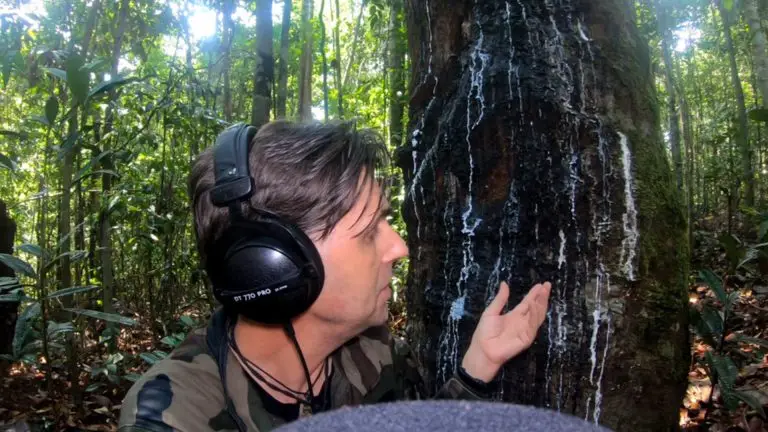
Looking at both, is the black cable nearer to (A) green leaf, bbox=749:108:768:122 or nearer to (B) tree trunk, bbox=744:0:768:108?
(A) green leaf, bbox=749:108:768:122

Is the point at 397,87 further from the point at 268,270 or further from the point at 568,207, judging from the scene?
the point at 268,270

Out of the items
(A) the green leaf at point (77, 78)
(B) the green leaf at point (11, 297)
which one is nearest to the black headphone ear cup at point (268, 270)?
(B) the green leaf at point (11, 297)

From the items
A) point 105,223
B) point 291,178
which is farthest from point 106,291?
point 291,178

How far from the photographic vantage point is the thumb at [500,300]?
1.32m

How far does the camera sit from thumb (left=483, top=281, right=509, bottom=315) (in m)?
1.32

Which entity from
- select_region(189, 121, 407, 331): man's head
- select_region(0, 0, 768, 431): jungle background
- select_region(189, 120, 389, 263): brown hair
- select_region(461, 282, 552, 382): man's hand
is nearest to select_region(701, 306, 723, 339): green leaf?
select_region(0, 0, 768, 431): jungle background

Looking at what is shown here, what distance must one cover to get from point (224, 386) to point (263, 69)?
365 cm

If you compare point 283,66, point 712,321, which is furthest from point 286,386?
point 283,66

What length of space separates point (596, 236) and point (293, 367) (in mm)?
795

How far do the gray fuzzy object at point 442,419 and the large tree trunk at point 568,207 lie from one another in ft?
3.05

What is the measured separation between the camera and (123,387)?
3723 millimetres

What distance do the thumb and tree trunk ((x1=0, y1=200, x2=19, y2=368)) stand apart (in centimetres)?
370

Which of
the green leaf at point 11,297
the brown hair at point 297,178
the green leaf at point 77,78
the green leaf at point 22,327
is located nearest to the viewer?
the brown hair at point 297,178

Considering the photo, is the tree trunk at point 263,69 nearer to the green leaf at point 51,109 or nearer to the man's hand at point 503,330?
the green leaf at point 51,109
